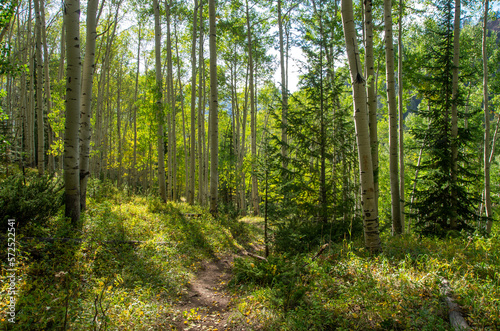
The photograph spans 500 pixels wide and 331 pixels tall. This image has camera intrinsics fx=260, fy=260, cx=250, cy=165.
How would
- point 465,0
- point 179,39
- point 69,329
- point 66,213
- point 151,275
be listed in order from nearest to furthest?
point 69,329, point 151,275, point 66,213, point 465,0, point 179,39

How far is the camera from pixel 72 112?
211 inches

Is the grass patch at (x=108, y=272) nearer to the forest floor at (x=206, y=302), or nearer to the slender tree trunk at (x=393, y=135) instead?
the forest floor at (x=206, y=302)

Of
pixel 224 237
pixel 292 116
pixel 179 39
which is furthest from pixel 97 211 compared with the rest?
pixel 179 39

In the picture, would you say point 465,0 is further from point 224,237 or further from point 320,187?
point 224,237

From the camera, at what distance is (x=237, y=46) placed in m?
17.2

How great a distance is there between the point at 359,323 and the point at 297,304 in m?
1.06

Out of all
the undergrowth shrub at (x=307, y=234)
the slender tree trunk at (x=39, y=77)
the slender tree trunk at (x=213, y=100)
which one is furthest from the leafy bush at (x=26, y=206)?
the slender tree trunk at (x=39, y=77)

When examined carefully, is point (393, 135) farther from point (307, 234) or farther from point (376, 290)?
point (376, 290)

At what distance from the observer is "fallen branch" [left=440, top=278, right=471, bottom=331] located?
2746 millimetres

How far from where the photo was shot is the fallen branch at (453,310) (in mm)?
2746

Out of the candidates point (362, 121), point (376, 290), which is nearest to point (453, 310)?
point (376, 290)

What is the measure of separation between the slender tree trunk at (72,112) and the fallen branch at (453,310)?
6.38m

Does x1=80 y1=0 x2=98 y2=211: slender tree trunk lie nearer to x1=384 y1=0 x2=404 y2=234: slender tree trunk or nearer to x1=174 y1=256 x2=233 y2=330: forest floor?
x1=174 y1=256 x2=233 y2=330: forest floor

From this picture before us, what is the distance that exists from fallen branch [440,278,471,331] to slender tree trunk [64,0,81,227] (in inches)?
251
